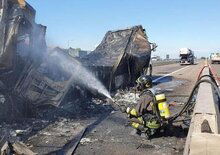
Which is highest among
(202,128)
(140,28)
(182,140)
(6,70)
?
(140,28)

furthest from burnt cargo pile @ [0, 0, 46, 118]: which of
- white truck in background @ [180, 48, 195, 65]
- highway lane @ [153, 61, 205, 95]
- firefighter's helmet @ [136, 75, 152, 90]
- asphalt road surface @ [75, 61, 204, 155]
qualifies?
white truck in background @ [180, 48, 195, 65]

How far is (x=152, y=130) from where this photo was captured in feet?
24.7

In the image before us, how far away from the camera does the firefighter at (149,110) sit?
744 centimetres

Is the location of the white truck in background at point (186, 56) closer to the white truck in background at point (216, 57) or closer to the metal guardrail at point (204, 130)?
the white truck in background at point (216, 57)

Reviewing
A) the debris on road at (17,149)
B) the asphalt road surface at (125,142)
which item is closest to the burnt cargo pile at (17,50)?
the asphalt road surface at (125,142)

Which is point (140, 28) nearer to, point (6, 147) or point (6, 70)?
point (6, 70)

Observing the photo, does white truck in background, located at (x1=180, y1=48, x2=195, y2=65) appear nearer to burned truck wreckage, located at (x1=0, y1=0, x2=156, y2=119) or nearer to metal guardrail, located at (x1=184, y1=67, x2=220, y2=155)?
burned truck wreckage, located at (x1=0, y1=0, x2=156, y2=119)

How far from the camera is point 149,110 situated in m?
7.63

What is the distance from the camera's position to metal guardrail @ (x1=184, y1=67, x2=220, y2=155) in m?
4.40

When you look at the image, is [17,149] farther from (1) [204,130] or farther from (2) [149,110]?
(1) [204,130]

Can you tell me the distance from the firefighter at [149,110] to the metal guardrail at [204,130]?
0.73 m

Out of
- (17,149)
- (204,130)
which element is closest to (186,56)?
(204,130)

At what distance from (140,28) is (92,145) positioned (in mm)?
11498

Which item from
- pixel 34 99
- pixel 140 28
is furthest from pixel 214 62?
pixel 34 99
